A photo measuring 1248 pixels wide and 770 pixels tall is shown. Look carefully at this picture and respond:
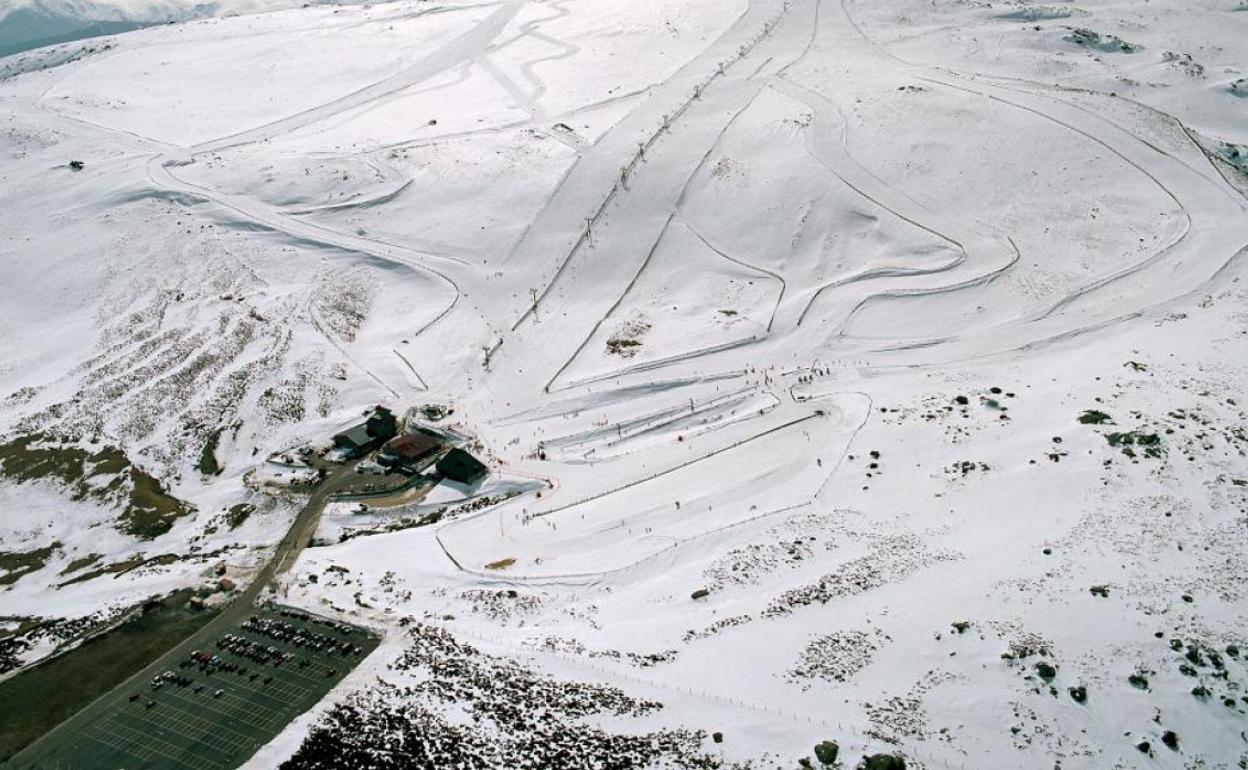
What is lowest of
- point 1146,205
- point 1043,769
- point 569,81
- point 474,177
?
point 1043,769

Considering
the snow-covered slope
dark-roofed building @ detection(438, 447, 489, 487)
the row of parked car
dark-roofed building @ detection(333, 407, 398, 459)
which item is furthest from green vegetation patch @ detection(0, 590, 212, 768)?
dark-roofed building @ detection(438, 447, 489, 487)

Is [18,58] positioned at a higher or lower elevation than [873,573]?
higher

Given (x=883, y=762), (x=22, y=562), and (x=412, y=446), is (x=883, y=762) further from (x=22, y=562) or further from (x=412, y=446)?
(x=22, y=562)

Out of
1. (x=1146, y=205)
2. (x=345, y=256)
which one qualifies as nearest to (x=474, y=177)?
(x=345, y=256)

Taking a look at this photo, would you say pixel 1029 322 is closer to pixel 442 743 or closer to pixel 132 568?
pixel 442 743

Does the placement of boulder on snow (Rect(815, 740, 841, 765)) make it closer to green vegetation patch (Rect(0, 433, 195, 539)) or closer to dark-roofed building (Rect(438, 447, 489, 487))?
dark-roofed building (Rect(438, 447, 489, 487))
